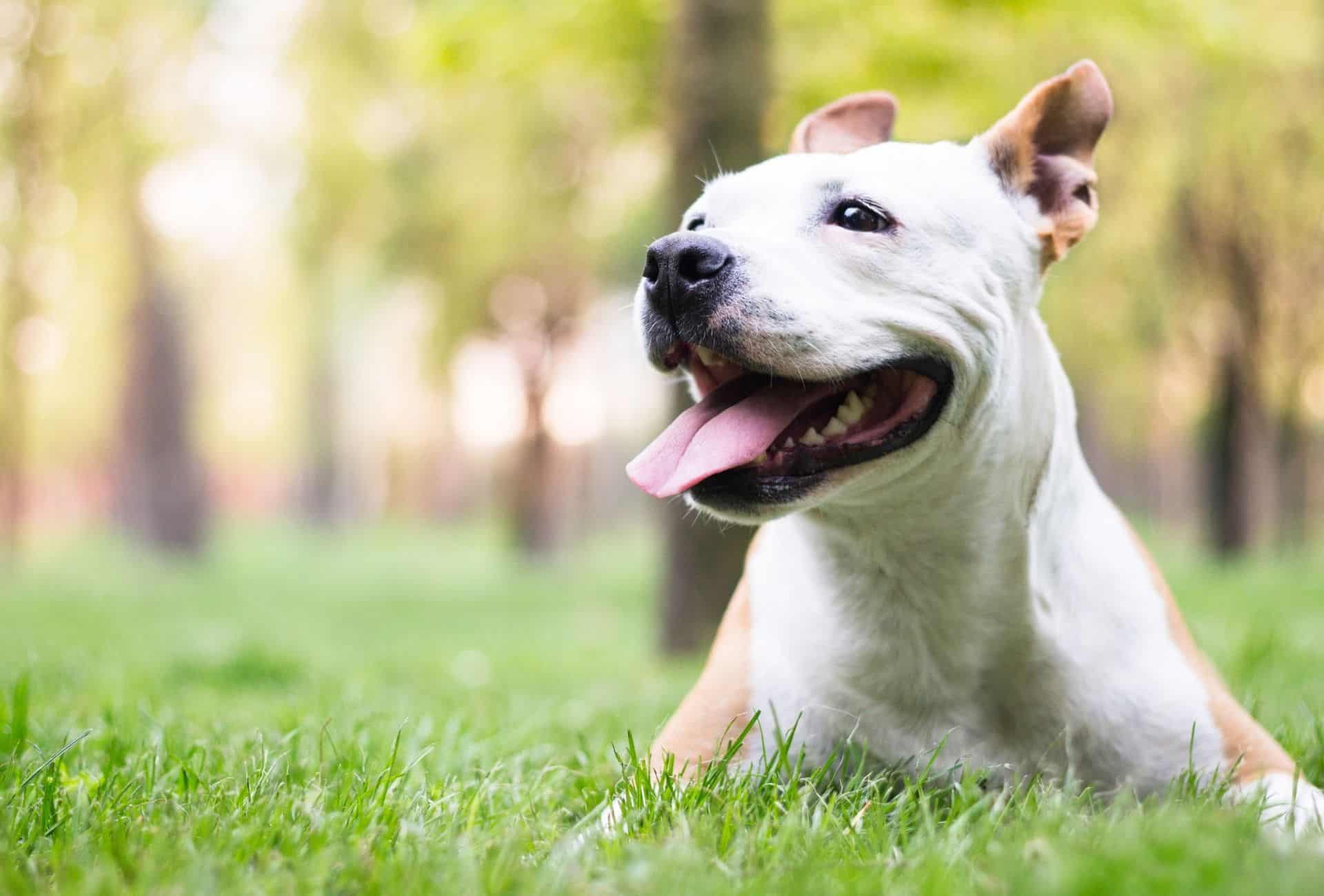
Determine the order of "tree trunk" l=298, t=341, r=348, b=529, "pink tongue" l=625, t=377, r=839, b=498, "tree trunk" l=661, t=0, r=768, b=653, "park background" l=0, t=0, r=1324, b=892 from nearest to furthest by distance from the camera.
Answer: "pink tongue" l=625, t=377, r=839, b=498
"park background" l=0, t=0, r=1324, b=892
"tree trunk" l=661, t=0, r=768, b=653
"tree trunk" l=298, t=341, r=348, b=529

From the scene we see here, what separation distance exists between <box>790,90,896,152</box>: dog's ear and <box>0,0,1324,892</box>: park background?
38.1 inches

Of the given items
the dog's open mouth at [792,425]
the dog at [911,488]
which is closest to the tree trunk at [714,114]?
the dog at [911,488]

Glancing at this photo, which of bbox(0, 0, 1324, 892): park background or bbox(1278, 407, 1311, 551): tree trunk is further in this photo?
bbox(1278, 407, 1311, 551): tree trunk

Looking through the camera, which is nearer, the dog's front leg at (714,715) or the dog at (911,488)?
the dog at (911,488)

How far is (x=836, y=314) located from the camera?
238cm

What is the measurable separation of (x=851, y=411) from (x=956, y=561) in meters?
0.41

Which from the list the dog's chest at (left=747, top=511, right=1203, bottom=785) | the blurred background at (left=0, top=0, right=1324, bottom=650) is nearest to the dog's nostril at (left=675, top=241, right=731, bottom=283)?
the dog's chest at (left=747, top=511, right=1203, bottom=785)

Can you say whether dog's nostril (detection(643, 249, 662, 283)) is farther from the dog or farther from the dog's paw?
the dog's paw

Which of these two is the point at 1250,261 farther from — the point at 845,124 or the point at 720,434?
the point at 720,434

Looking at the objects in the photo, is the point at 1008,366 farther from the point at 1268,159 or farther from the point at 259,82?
the point at 259,82

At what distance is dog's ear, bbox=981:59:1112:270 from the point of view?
277 cm

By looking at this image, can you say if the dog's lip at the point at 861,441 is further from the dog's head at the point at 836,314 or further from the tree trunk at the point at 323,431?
the tree trunk at the point at 323,431

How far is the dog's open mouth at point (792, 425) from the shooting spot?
2.36 metres

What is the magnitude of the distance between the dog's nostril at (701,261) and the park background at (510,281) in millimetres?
474
